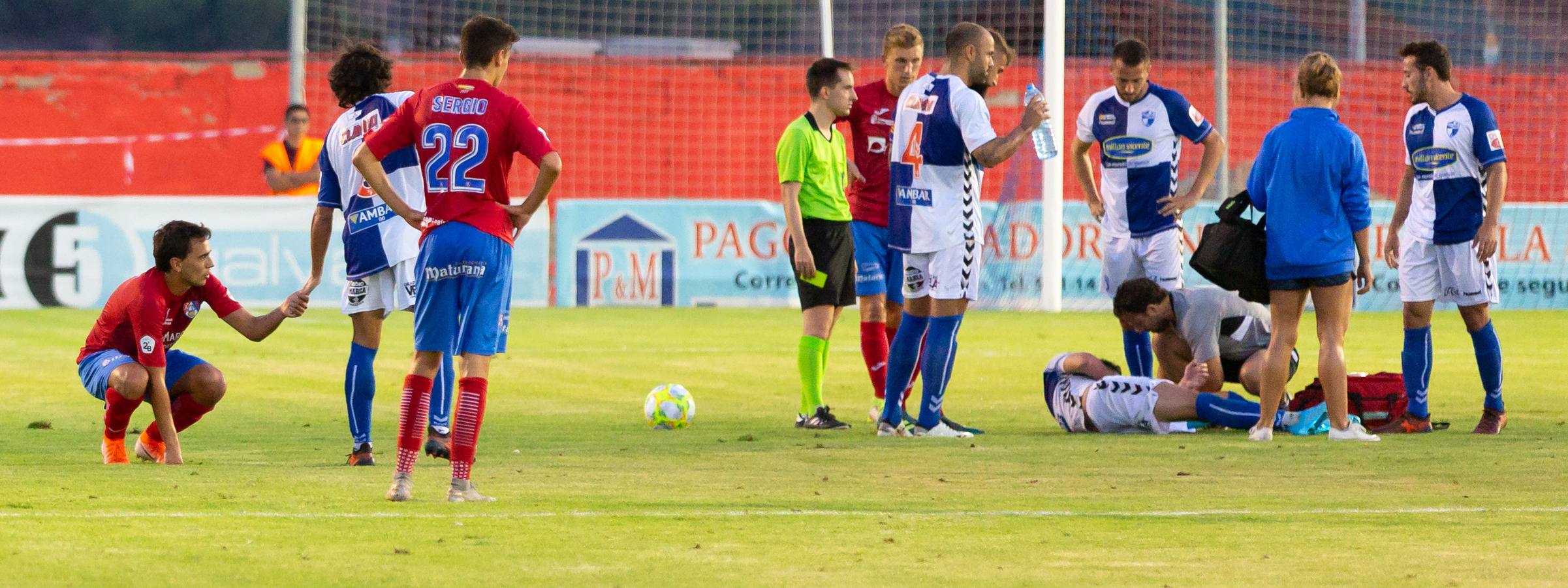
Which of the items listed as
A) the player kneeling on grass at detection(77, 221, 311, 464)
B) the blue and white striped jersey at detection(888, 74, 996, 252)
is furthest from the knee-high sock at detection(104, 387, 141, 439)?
the blue and white striped jersey at detection(888, 74, 996, 252)

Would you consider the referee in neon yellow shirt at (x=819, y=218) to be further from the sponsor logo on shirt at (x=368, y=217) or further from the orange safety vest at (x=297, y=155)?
the orange safety vest at (x=297, y=155)

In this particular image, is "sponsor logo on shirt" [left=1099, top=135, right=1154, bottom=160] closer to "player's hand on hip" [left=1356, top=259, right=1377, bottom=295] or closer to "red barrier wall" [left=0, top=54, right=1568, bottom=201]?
"player's hand on hip" [left=1356, top=259, right=1377, bottom=295]

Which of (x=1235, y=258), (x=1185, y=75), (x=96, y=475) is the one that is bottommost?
(x=96, y=475)

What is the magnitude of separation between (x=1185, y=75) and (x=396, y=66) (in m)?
12.3

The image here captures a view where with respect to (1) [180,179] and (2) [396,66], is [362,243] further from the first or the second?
(1) [180,179]

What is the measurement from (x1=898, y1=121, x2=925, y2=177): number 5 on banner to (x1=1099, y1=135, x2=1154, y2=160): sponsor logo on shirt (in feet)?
5.18

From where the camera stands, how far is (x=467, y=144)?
5906 mm

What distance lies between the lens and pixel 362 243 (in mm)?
7398

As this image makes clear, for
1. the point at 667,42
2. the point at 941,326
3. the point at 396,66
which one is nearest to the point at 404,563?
the point at 941,326

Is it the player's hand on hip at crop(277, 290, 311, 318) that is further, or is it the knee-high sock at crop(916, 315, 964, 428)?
the knee-high sock at crop(916, 315, 964, 428)

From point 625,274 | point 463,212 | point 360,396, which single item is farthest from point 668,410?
point 625,274

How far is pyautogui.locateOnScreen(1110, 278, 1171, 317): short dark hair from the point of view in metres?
9.03

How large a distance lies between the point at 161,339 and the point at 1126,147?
4.86m

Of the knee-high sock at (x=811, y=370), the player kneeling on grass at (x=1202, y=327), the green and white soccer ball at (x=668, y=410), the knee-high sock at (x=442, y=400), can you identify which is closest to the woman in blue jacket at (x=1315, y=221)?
the player kneeling on grass at (x=1202, y=327)
